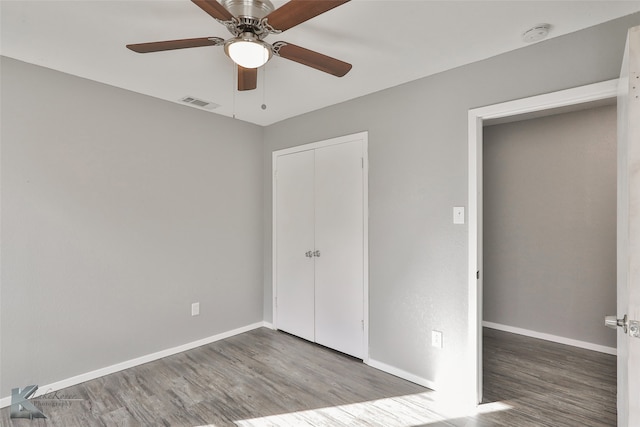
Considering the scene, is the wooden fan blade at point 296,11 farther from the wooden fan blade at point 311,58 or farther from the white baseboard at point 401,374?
the white baseboard at point 401,374

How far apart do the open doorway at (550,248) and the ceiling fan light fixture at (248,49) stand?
279 cm

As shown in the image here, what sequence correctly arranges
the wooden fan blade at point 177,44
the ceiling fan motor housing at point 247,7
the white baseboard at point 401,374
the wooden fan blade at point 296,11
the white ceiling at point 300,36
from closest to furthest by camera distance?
the wooden fan blade at point 296,11, the ceiling fan motor housing at point 247,7, the wooden fan blade at point 177,44, the white ceiling at point 300,36, the white baseboard at point 401,374

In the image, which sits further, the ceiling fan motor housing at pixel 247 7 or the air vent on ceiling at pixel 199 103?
the air vent on ceiling at pixel 199 103

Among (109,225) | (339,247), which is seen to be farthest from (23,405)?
(339,247)

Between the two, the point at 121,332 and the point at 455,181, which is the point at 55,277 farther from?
the point at 455,181

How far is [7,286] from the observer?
2.27 m

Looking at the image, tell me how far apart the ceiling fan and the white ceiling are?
0.29m

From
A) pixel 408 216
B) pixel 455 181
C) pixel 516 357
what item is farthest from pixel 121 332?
pixel 516 357

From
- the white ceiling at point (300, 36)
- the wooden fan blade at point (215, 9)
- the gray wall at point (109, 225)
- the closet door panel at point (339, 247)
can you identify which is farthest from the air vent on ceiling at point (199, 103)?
the wooden fan blade at point (215, 9)

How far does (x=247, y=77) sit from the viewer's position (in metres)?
1.91

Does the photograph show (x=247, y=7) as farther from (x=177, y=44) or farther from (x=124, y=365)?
(x=124, y=365)

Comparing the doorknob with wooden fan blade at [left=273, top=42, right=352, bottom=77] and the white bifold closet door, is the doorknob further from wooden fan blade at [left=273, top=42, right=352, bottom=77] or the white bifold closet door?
the white bifold closet door

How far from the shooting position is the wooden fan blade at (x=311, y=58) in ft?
5.21

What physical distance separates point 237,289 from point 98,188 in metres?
1.71
